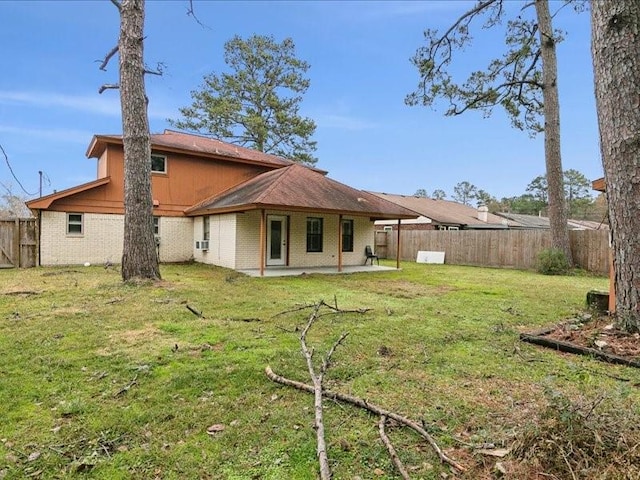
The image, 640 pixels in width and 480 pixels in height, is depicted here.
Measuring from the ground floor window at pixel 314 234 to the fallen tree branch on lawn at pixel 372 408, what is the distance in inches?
411

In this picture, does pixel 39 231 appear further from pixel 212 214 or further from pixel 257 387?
pixel 257 387

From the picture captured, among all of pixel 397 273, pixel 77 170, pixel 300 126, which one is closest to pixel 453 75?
pixel 397 273

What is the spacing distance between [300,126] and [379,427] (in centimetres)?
2566

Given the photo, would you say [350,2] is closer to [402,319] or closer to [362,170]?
[402,319]

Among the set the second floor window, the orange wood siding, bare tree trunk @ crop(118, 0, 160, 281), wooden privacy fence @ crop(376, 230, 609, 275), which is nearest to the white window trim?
the orange wood siding

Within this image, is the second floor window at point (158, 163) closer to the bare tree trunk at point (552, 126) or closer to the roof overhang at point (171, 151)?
the roof overhang at point (171, 151)

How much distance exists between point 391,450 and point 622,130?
14.2 ft

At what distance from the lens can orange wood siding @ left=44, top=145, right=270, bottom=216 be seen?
13.6m

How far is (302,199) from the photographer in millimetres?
11758

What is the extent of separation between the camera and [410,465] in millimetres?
2238

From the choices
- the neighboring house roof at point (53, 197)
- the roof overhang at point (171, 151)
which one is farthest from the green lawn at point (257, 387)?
the roof overhang at point (171, 151)

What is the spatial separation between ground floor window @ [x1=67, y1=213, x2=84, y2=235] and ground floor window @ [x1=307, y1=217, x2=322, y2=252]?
801 centimetres

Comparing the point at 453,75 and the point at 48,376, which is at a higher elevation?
the point at 453,75

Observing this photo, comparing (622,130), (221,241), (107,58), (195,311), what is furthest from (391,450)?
(221,241)
